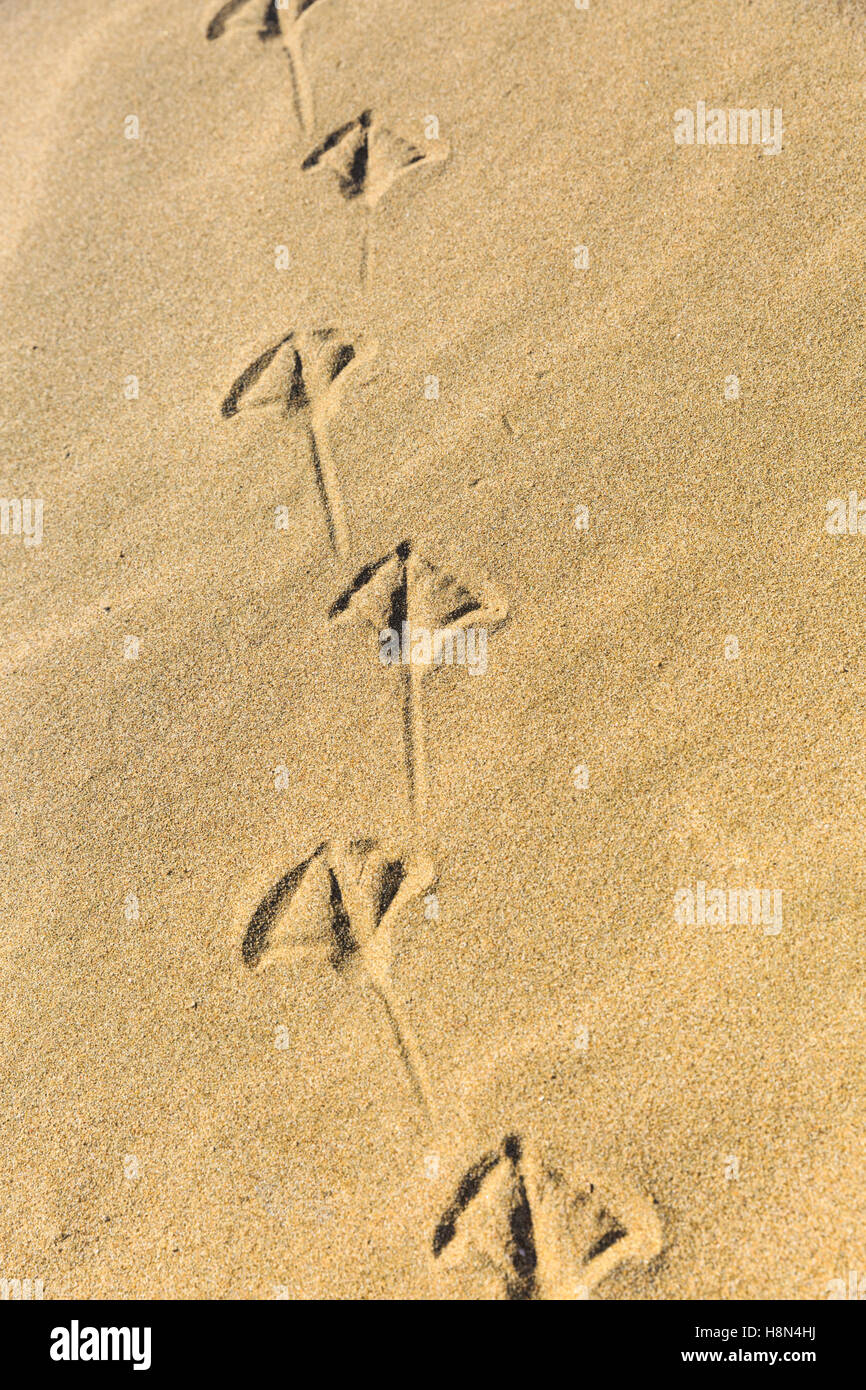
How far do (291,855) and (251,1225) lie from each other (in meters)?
0.92

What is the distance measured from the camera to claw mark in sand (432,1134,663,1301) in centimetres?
208

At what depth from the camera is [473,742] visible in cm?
245

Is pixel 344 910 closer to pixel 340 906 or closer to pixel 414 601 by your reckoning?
pixel 340 906

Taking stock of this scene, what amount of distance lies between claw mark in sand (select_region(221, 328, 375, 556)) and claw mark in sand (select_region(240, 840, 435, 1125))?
1241 millimetres

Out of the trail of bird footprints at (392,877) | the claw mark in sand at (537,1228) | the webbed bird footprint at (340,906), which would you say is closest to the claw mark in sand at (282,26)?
the trail of bird footprints at (392,877)

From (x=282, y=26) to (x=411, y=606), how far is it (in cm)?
231

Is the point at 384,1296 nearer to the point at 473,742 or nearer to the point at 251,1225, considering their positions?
the point at 251,1225

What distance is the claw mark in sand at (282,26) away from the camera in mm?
3109

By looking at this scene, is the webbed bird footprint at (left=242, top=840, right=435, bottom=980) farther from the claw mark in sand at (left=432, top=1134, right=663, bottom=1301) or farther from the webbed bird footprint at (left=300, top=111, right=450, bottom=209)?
the webbed bird footprint at (left=300, top=111, right=450, bottom=209)

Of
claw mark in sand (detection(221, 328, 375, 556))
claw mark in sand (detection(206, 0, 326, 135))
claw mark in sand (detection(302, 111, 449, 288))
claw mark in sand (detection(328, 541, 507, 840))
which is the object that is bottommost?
claw mark in sand (detection(328, 541, 507, 840))

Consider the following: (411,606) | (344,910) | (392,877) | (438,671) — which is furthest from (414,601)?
(344,910)

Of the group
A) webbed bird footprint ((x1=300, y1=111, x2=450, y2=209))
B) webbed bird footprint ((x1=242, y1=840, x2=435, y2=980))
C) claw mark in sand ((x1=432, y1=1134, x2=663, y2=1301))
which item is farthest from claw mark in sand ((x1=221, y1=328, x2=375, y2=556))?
claw mark in sand ((x1=432, y1=1134, x2=663, y2=1301))

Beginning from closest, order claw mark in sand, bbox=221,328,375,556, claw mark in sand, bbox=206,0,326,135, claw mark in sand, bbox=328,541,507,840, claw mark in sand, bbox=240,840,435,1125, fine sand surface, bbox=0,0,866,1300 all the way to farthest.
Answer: fine sand surface, bbox=0,0,866,1300 → claw mark in sand, bbox=240,840,435,1125 → claw mark in sand, bbox=328,541,507,840 → claw mark in sand, bbox=221,328,375,556 → claw mark in sand, bbox=206,0,326,135

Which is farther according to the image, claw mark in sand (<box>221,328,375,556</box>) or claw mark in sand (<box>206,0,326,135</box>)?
claw mark in sand (<box>206,0,326,135</box>)
